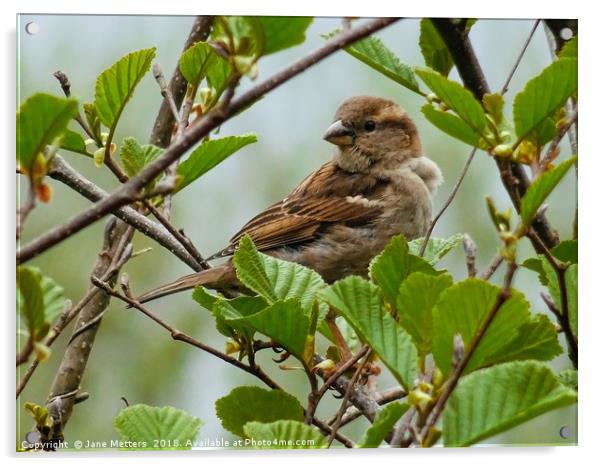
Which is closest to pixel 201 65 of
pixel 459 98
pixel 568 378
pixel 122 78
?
pixel 122 78

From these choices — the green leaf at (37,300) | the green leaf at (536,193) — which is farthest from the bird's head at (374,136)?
the green leaf at (37,300)

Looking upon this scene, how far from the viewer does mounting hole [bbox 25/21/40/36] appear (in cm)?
192

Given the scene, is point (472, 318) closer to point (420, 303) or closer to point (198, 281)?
point (420, 303)

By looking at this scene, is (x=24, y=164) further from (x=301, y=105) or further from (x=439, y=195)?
(x=439, y=195)

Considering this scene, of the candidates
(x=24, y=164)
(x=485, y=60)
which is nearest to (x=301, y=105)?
(x=485, y=60)

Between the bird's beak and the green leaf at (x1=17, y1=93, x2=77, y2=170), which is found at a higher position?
the bird's beak

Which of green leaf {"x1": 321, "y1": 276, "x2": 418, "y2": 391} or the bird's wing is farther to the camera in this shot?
the bird's wing

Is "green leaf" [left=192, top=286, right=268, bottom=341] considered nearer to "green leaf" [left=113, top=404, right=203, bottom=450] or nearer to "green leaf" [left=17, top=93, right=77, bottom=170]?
"green leaf" [left=113, top=404, right=203, bottom=450]

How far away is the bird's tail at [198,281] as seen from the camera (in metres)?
2.16

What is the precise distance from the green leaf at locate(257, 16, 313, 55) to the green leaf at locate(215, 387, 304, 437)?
0.57 metres

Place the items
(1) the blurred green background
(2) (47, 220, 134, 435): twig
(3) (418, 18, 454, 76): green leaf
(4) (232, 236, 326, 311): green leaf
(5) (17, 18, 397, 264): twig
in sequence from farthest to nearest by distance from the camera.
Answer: (1) the blurred green background, (2) (47, 220, 134, 435): twig, (3) (418, 18, 454, 76): green leaf, (4) (232, 236, 326, 311): green leaf, (5) (17, 18, 397, 264): twig

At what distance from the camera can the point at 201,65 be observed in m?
1.58

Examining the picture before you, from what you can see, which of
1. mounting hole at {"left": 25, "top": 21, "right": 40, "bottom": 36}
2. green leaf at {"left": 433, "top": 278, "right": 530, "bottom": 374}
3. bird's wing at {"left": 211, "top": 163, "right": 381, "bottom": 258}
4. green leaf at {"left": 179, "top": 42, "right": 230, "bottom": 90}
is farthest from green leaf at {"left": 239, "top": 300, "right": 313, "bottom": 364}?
bird's wing at {"left": 211, "top": 163, "right": 381, "bottom": 258}

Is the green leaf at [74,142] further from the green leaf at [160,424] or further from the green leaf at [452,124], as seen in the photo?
the green leaf at [452,124]
